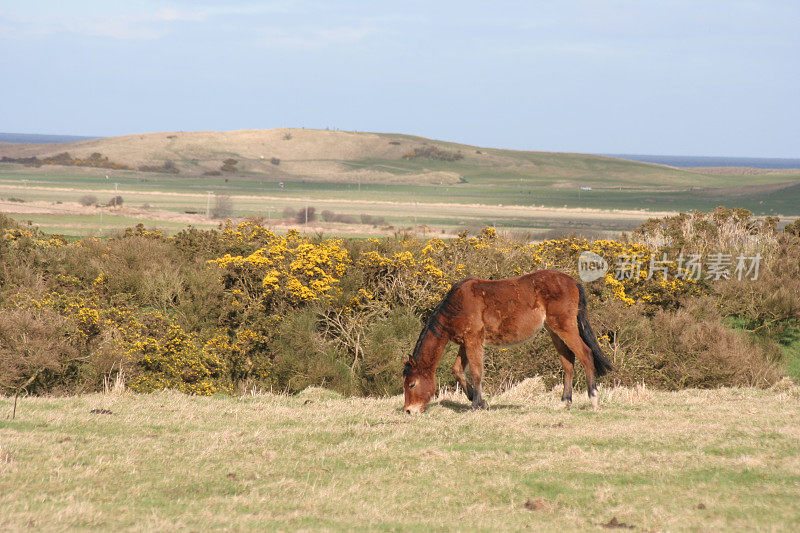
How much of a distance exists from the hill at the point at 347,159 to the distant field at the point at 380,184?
0.37m

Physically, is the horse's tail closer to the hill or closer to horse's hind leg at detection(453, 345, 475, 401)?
horse's hind leg at detection(453, 345, 475, 401)

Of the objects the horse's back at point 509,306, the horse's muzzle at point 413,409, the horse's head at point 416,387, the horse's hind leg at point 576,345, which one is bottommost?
the horse's muzzle at point 413,409

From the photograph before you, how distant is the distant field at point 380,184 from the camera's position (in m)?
70.1

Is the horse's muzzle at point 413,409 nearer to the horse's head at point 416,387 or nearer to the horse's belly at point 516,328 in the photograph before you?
→ the horse's head at point 416,387

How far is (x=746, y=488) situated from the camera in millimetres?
6738

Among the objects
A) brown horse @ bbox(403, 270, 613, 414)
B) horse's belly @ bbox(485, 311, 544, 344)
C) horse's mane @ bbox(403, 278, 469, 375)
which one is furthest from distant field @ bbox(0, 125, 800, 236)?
horse's belly @ bbox(485, 311, 544, 344)

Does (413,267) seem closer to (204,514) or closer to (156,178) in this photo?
(204,514)

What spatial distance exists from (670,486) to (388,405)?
16.6 ft

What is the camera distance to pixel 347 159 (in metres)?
161

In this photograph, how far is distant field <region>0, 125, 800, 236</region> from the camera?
70.1 m

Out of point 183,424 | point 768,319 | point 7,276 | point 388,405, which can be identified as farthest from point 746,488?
point 7,276

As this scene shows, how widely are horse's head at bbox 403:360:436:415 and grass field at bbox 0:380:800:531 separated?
0.23 metres

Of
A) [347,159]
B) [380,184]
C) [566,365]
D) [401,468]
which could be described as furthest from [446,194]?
[401,468]

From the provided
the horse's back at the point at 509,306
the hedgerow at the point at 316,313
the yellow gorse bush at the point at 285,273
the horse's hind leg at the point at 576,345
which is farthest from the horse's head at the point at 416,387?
the yellow gorse bush at the point at 285,273
